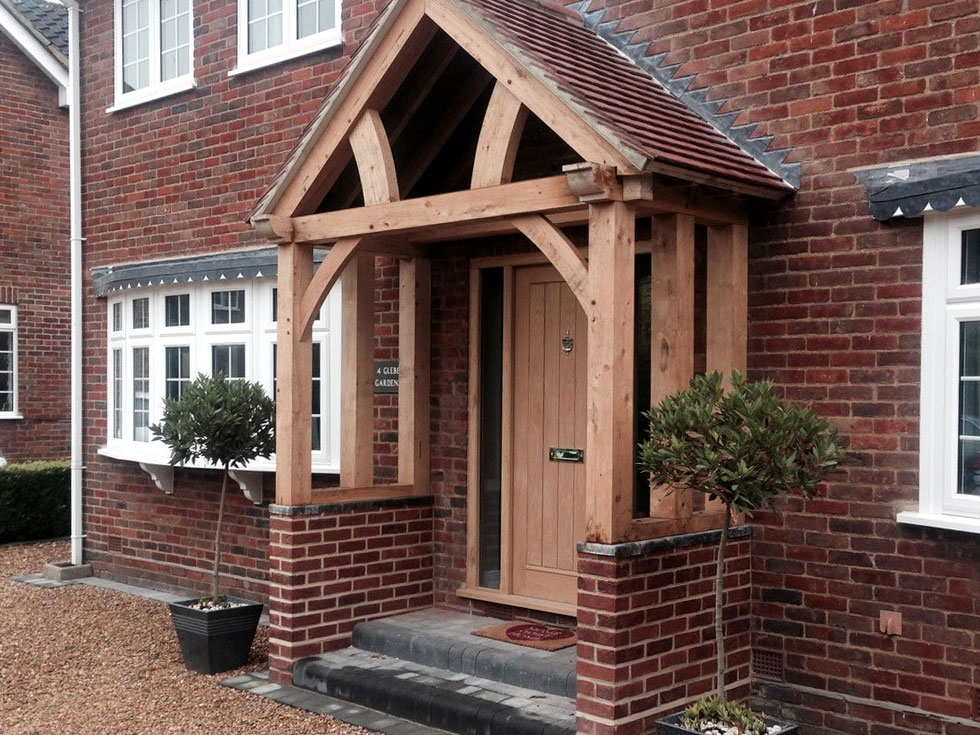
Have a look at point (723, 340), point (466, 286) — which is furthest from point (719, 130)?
point (466, 286)

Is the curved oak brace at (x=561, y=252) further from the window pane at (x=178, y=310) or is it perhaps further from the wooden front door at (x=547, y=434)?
the window pane at (x=178, y=310)

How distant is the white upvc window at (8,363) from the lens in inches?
592

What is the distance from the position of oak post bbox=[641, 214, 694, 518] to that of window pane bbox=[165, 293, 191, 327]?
542 cm

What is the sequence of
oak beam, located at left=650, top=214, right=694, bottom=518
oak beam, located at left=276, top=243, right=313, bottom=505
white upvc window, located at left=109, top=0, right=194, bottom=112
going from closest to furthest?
oak beam, located at left=650, top=214, right=694, bottom=518 → oak beam, located at left=276, top=243, right=313, bottom=505 → white upvc window, located at left=109, top=0, right=194, bottom=112

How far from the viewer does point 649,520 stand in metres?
5.67

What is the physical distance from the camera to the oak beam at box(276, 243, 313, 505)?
7.16m

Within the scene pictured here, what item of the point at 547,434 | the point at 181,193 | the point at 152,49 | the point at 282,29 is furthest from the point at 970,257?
the point at 152,49

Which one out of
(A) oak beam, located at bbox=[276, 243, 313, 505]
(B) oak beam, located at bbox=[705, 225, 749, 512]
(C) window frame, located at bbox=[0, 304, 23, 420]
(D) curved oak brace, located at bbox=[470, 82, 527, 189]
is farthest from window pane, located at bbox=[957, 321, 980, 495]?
(C) window frame, located at bbox=[0, 304, 23, 420]

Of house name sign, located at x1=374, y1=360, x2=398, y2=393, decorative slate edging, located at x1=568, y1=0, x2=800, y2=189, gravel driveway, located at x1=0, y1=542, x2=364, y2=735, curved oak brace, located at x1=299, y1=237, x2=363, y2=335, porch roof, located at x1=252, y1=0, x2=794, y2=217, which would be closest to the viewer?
porch roof, located at x1=252, y1=0, x2=794, y2=217

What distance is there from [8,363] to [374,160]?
10377 millimetres

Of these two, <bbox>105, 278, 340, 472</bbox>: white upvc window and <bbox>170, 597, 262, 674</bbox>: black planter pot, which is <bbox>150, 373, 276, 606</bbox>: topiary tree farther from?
<bbox>105, 278, 340, 472</bbox>: white upvc window

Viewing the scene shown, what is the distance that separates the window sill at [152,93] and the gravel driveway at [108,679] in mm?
4509

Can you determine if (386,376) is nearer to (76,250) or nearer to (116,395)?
(116,395)

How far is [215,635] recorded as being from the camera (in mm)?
7453
